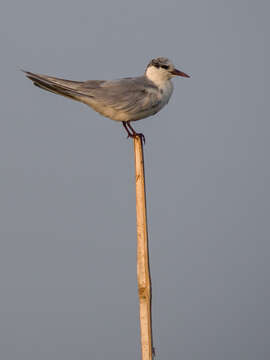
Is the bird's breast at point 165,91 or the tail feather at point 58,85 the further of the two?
the bird's breast at point 165,91

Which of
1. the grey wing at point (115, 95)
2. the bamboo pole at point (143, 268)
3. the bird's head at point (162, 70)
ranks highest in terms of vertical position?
the bird's head at point (162, 70)

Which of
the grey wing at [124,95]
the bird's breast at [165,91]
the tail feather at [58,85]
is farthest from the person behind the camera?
the bird's breast at [165,91]

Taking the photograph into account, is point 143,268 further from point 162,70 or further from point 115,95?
point 162,70

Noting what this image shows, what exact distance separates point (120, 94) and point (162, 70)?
55cm

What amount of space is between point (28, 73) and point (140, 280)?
1.46 metres

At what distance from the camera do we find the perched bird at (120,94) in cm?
399

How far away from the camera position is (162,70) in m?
4.54

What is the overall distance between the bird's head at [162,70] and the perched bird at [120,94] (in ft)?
0.25

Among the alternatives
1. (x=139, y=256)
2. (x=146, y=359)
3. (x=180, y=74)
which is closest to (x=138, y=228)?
(x=139, y=256)

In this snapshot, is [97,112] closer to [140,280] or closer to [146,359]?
[140,280]

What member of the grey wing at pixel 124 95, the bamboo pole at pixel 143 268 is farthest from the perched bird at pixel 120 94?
the bamboo pole at pixel 143 268

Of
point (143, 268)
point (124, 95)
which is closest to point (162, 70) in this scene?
point (124, 95)

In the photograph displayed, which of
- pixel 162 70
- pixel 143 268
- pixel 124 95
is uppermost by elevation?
pixel 162 70

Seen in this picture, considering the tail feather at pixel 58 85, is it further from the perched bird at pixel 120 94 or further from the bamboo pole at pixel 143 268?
the bamboo pole at pixel 143 268
